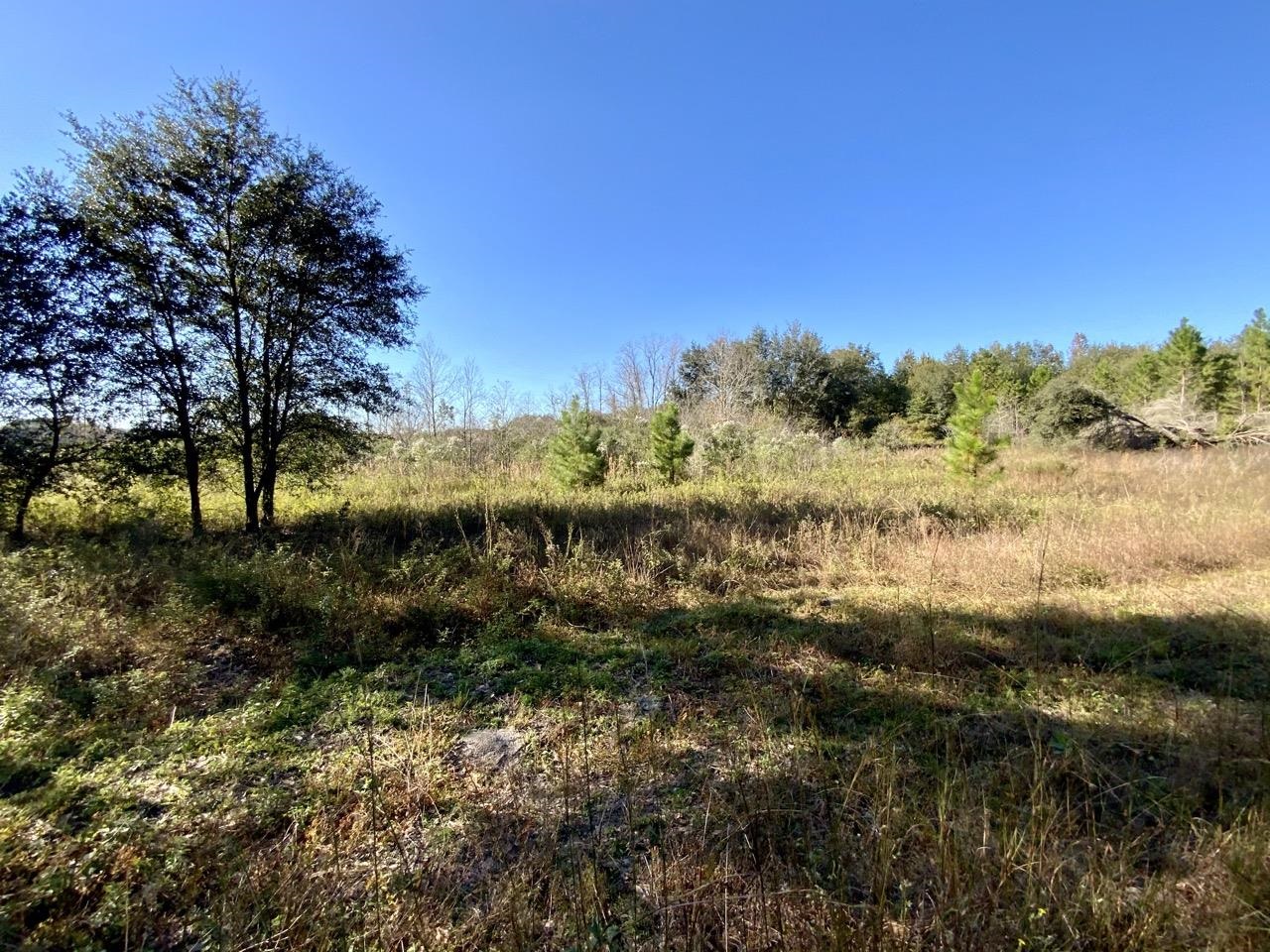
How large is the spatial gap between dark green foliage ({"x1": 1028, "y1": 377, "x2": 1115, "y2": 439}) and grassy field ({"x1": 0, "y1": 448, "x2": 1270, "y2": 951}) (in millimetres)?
14004

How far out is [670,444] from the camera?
13.0 metres

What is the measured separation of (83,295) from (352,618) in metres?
5.81

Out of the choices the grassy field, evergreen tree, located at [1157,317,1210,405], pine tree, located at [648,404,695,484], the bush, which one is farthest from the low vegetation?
evergreen tree, located at [1157,317,1210,405]

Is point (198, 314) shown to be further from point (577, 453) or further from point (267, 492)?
point (577, 453)

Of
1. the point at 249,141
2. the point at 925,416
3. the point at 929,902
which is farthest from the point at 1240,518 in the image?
the point at 925,416

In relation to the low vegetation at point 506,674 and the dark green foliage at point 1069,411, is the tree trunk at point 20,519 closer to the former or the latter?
the low vegetation at point 506,674

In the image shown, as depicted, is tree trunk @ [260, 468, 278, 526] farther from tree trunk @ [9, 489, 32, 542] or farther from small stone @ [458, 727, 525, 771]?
small stone @ [458, 727, 525, 771]

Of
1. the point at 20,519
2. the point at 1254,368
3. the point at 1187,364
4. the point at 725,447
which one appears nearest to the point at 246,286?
the point at 20,519

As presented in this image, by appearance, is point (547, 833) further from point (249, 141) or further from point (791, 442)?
point (791, 442)

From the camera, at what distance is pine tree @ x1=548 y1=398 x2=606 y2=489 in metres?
11.9

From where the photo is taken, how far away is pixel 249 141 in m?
6.57

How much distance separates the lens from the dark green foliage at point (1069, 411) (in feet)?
56.2

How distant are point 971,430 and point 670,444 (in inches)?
283

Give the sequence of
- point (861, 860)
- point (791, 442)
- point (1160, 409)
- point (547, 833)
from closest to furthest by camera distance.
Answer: point (861, 860) → point (547, 833) → point (791, 442) → point (1160, 409)
